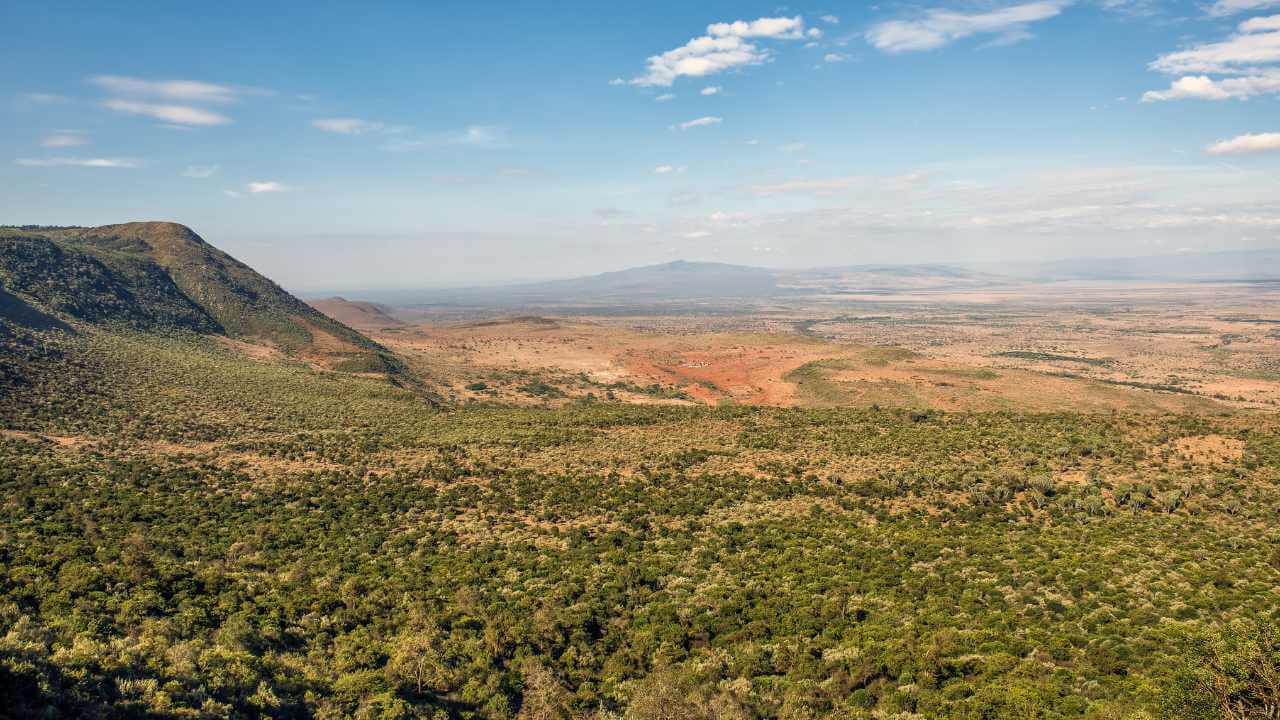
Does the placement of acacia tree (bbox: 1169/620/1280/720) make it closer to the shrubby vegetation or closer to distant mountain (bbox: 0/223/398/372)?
the shrubby vegetation

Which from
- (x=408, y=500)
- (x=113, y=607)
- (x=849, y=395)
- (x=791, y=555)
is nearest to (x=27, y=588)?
(x=113, y=607)

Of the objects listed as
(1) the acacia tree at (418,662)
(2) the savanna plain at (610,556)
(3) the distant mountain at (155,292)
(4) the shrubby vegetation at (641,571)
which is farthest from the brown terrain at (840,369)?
(1) the acacia tree at (418,662)

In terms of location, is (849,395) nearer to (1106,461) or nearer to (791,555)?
(1106,461)

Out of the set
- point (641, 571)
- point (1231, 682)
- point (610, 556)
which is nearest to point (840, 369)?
point (610, 556)

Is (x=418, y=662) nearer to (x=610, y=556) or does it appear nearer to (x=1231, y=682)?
(x=610, y=556)

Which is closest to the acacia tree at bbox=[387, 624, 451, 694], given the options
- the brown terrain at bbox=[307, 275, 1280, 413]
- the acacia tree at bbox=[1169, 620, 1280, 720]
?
the acacia tree at bbox=[1169, 620, 1280, 720]

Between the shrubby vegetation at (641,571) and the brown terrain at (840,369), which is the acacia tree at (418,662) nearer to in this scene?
the shrubby vegetation at (641,571)
